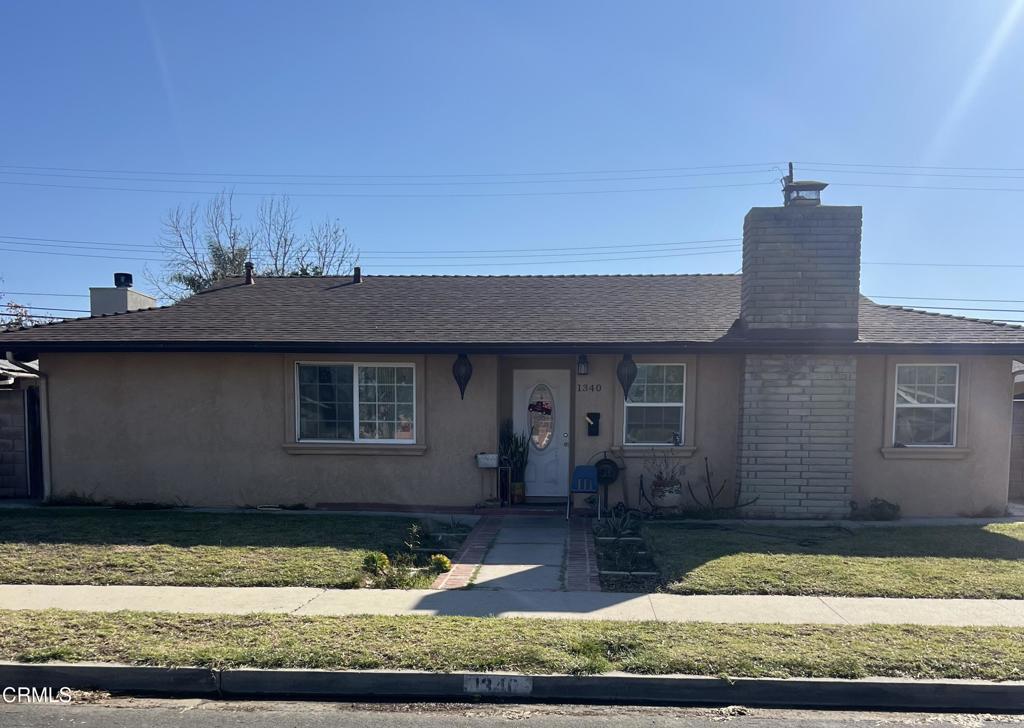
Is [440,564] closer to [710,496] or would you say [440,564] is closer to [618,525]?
[618,525]

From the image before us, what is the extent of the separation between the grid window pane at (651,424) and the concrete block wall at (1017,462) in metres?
6.37

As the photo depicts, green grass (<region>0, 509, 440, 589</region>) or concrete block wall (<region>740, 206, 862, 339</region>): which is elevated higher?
concrete block wall (<region>740, 206, 862, 339</region>)

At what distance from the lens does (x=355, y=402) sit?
9609 mm

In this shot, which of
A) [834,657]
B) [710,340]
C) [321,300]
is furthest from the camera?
[321,300]

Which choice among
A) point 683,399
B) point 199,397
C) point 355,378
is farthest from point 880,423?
point 199,397

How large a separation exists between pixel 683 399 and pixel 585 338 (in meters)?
1.83

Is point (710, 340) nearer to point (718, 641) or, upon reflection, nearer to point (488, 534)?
point (488, 534)

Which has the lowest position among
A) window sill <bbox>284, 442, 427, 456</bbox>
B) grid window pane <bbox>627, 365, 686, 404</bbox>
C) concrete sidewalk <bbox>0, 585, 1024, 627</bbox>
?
concrete sidewalk <bbox>0, 585, 1024, 627</bbox>

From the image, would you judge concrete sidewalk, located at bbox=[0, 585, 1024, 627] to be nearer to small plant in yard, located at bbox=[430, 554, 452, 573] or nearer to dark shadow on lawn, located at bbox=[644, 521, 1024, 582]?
small plant in yard, located at bbox=[430, 554, 452, 573]

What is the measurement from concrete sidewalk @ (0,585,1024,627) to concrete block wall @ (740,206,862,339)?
4.42 meters

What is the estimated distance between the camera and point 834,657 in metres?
4.30

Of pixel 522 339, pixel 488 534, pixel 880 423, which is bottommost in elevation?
pixel 488 534

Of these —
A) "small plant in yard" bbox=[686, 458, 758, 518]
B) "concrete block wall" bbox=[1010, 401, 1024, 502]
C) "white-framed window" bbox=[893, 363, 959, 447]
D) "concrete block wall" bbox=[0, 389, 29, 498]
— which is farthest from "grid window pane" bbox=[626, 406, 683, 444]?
"concrete block wall" bbox=[0, 389, 29, 498]

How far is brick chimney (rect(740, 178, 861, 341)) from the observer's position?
895cm
